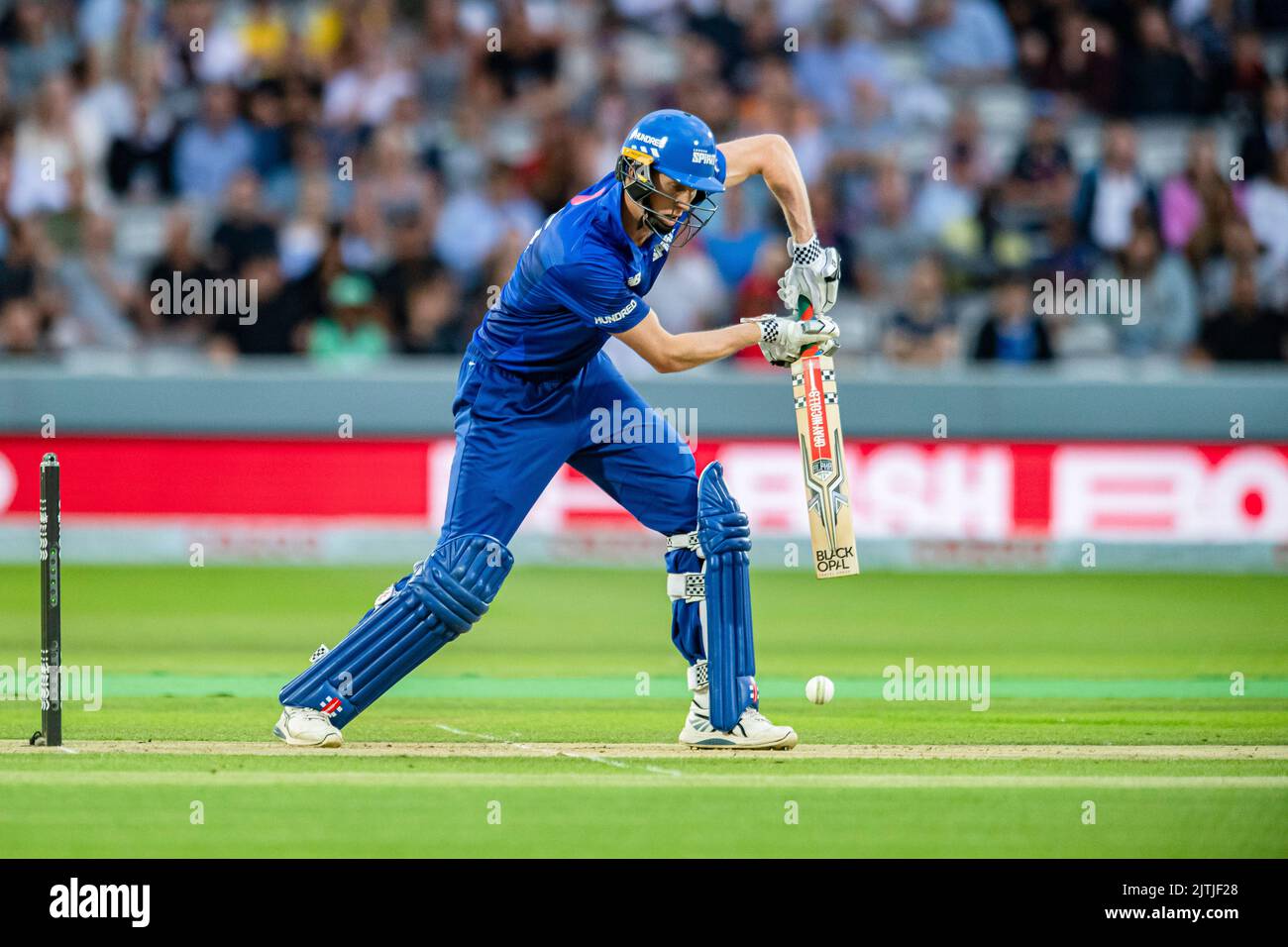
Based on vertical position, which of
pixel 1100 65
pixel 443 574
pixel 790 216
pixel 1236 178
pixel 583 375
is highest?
→ pixel 1100 65

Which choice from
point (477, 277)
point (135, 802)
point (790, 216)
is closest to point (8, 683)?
point (135, 802)

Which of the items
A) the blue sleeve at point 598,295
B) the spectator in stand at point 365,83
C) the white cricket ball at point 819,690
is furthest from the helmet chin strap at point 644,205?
the spectator in stand at point 365,83

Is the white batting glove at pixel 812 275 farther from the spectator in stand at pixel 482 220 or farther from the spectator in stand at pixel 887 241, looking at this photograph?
the spectator in stand at pixel 482 220

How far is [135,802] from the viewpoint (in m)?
6.90

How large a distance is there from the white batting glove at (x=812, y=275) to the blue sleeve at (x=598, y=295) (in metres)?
0.81

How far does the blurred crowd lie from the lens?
15.7 meters

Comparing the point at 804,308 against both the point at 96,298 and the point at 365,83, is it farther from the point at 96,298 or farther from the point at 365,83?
the point at 365,83

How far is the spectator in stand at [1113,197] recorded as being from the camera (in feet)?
53.7

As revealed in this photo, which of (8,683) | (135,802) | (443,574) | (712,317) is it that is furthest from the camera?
(712,317)

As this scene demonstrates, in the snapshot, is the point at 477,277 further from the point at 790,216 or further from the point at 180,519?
the point at 790,216

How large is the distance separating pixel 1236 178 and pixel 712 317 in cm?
488

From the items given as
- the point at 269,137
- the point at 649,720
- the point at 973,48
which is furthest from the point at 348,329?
the point at 649,720

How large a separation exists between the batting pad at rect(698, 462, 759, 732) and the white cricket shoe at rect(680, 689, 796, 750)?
0.05 metres

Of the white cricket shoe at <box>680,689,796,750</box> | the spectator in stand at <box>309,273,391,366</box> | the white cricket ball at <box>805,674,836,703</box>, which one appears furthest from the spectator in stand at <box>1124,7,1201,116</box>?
the white cricket shoe at <box>680,689,796,750</box>
